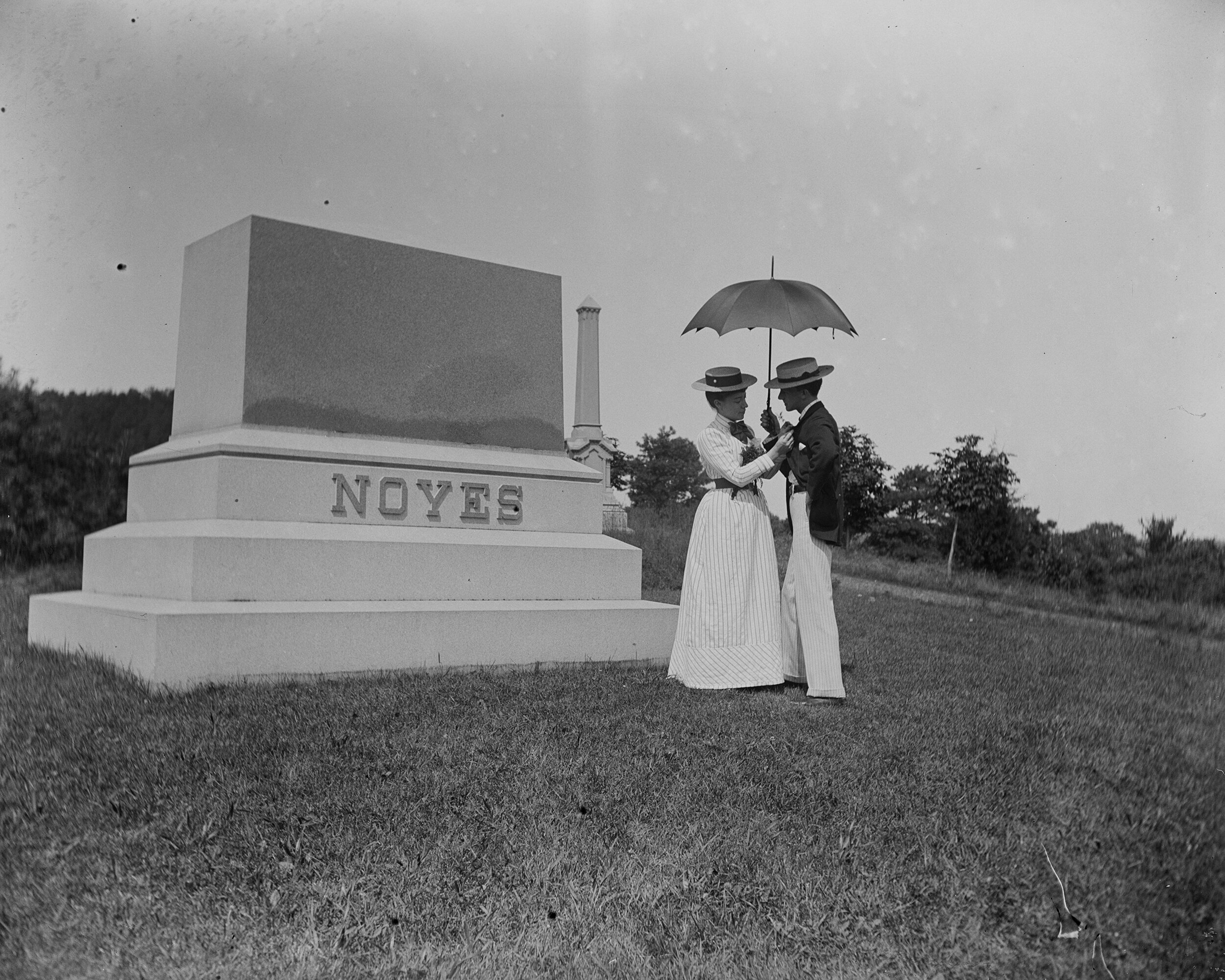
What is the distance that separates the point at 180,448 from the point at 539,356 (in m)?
2.83

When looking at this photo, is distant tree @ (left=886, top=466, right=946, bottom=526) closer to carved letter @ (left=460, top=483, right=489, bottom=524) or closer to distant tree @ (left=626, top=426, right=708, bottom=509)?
carved letter @ (left=460, top=483, right=489, bottom=524)

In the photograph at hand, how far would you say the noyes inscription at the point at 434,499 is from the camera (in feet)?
22.6

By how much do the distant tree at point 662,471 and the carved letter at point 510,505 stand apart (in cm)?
4075

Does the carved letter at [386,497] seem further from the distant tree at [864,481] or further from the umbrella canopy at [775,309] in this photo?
the distant tree at [864,481]

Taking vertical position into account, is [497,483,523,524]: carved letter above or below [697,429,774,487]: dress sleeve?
below

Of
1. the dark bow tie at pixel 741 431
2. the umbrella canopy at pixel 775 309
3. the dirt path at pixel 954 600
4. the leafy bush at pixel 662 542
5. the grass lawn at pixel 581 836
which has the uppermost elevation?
the umbrella canopy at pixel 775 309

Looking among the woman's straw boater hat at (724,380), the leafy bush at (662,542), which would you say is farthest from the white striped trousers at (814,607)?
the leafy bush at (662,542)

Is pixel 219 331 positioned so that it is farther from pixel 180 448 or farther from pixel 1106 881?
pixel 1106 881

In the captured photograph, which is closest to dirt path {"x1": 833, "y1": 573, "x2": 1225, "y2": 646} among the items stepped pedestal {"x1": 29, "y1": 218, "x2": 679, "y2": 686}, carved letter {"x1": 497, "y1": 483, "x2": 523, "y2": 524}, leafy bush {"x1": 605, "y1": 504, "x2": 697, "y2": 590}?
leafy bush {"x1": 605, "y1": 504, "x2": 697, "y2": 590}

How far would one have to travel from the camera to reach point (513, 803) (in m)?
4.01

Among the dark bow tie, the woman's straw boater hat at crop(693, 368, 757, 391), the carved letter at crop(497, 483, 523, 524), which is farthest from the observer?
the carved letter at crop(497, 483, 523, 524)

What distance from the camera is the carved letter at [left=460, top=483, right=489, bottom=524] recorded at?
7.44m

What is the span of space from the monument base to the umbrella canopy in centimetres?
240

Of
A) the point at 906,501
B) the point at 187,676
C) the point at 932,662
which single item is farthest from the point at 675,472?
the point at 187,676
